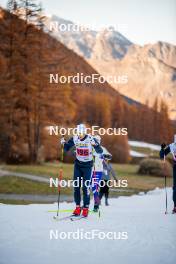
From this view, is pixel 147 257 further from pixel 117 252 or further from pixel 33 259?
pixel 33 259

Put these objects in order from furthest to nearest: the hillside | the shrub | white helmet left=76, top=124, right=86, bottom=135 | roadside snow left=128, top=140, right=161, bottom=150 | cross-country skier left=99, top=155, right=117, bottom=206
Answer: roadside snow left=128, top=140, right=161, bottom=150
the shrub
cross-country skier left=99, top=155, right=117, bottom=206
the hillside
white helmet left=76, top=124, right=86, bottom=135

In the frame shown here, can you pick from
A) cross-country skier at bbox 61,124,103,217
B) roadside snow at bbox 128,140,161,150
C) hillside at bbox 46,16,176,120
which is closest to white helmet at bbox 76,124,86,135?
cross-country skier at bbox 61,124,103,217

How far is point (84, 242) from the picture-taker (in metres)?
5.87

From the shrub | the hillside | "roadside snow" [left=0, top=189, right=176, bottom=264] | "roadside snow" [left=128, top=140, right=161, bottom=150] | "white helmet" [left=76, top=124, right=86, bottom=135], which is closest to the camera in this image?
"roadside snow" [left=0, top=189, right=176, bottom=264]

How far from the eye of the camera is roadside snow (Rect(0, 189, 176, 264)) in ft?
16.6

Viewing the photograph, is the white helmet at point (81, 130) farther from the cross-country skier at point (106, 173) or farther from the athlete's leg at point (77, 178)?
the cross-country skier at point (106, 173)

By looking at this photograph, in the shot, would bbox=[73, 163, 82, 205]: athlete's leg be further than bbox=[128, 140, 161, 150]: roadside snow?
No

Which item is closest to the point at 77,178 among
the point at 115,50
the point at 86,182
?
the point at 86,182

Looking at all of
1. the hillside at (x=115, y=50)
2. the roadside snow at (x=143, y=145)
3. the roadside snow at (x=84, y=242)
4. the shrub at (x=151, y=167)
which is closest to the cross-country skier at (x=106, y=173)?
the hillside at (x=115, y=50)

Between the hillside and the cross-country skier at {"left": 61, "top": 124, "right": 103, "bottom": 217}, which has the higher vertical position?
the hillside

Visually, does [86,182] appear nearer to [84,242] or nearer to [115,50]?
[84,242]

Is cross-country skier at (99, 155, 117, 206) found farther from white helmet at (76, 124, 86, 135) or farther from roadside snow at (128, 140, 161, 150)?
roadside snow at (128, 140, 161, 150)

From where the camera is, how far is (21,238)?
230 inches

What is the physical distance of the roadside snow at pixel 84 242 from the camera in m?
5.07
